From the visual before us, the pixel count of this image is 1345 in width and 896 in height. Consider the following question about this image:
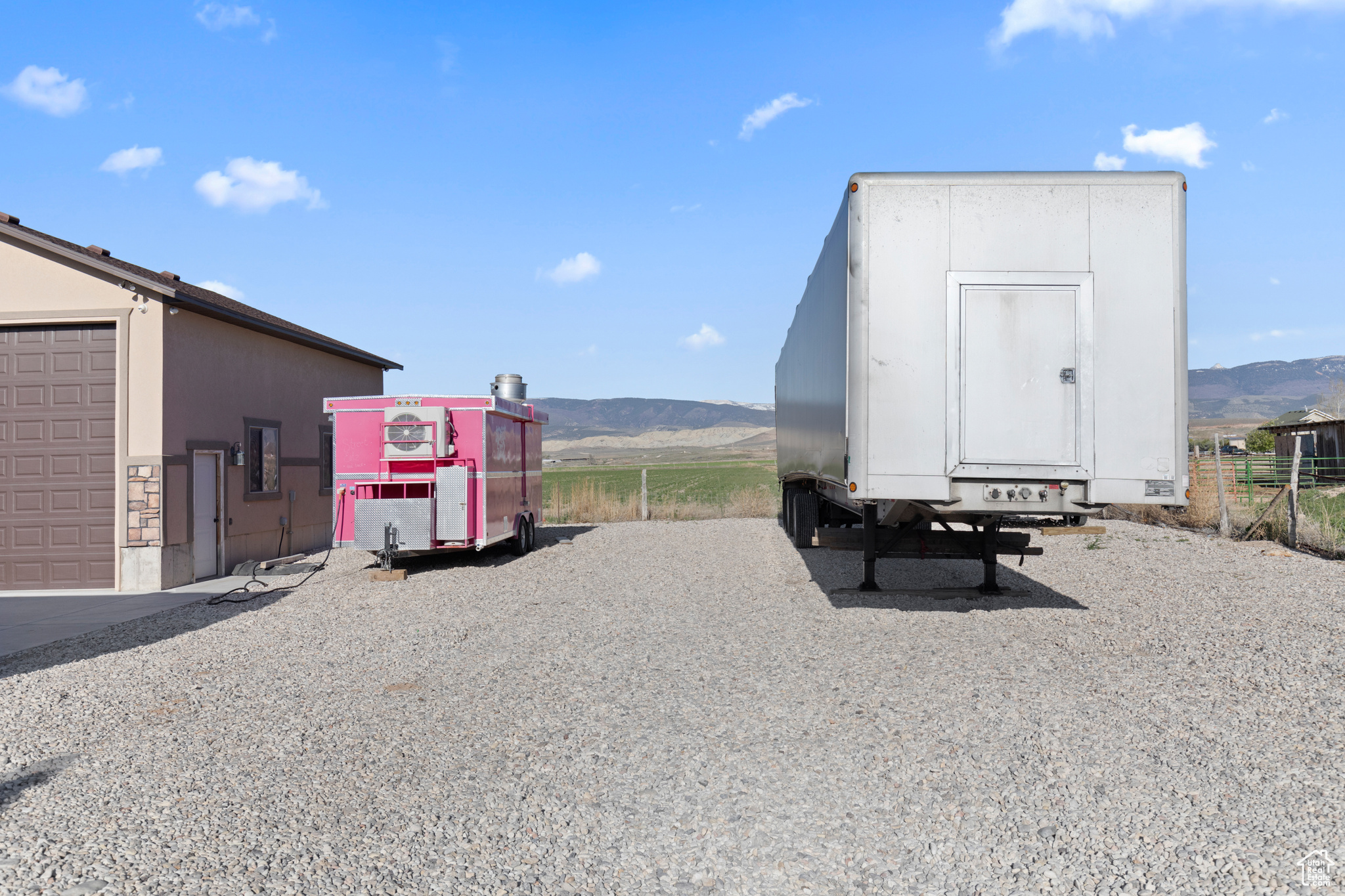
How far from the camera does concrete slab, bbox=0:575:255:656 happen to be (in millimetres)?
8539

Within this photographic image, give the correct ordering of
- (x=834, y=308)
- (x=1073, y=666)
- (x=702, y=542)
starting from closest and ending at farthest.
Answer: (x=1073, y=666), (x=834, y=308), (x=702, y=542)

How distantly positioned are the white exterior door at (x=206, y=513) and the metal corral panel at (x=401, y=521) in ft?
8.06

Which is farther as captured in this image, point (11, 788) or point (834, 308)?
point (834, 308)

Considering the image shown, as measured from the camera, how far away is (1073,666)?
250 inches

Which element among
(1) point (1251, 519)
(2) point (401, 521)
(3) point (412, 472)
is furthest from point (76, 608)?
(1) point (1251, 519)

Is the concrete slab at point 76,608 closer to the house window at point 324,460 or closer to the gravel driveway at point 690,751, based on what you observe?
the gravel driveway at point 690,751

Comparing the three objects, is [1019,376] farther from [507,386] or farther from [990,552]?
[507,386]

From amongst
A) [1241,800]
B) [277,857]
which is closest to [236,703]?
[277,857]

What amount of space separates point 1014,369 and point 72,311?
11992 millimetres

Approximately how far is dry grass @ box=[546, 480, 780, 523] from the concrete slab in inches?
417

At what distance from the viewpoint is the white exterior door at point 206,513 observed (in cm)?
1221

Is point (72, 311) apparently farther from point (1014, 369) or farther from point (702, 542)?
point (1014, 369)

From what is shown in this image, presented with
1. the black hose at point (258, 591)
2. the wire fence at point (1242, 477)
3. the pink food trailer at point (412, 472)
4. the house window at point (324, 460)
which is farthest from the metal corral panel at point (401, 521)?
the wire fence at point (1242, 477)

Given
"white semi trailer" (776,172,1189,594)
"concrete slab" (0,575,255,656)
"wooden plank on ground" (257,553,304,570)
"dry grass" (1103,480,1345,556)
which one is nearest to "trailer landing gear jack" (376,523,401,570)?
A: "concrete slab" (0,575,255,656)
